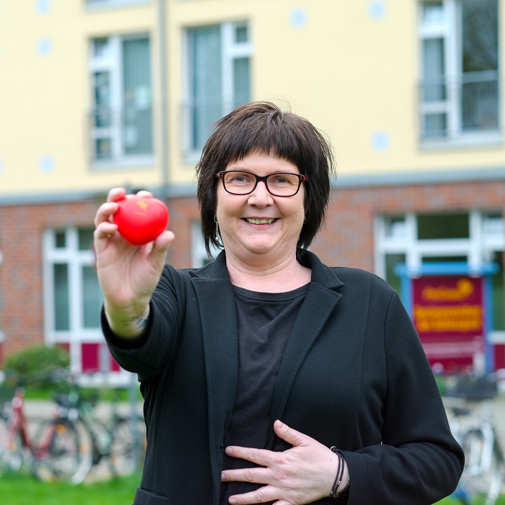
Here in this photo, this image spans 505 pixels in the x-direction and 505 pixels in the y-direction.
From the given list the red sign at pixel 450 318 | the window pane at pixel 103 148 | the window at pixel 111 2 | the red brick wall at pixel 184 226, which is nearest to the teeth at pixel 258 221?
the red sign at pixel 450 318

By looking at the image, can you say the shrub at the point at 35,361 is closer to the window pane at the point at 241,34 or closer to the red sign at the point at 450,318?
the window pane at the point at 241,34

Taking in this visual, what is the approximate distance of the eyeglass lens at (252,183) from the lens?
6.09 ft

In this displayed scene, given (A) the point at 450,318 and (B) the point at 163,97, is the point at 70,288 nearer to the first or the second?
(B) the point at 163,97

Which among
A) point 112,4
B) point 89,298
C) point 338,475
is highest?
point 112,4

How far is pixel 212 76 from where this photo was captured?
1335 cm

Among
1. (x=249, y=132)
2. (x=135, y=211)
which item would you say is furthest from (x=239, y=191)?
(x=135, y=211)

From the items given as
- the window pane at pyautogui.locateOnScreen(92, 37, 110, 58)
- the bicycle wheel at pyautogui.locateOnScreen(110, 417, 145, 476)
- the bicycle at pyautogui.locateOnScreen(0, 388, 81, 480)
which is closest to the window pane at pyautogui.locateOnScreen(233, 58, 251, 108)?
the window pane at pyautogui.locateOnScreen(92, 37, 110, 58)

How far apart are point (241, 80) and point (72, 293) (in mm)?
5108

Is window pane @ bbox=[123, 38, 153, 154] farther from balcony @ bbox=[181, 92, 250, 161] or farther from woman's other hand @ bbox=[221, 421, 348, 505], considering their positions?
woman's other hand @ bbox=[221, 421, 348, 505]

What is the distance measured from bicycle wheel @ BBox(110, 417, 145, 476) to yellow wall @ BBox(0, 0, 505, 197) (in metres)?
5.35

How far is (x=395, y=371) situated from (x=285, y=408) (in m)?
0.31

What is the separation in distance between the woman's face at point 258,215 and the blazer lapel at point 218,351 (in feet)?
0.35

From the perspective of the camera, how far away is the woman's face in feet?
6.07

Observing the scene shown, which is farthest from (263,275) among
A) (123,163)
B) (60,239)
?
(60,239)
